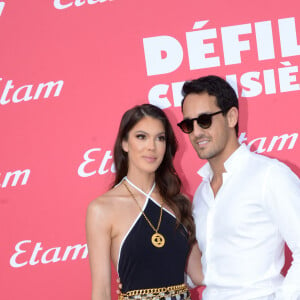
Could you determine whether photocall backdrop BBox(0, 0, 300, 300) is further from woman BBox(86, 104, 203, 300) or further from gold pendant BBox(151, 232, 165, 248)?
gold pendant BBox(151, 232, 165, 248)

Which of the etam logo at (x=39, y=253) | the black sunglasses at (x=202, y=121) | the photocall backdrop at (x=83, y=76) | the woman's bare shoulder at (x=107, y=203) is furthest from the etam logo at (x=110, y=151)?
the black sunglasses at (x=202, y=121)

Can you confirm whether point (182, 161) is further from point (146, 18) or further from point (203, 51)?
point (146, 18)

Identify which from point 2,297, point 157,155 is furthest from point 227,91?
point 2,297

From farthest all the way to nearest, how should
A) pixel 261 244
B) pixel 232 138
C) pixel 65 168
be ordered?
pixel 65 168 < pixel 232 138 < pixel 261 244

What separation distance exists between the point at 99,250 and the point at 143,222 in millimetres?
236

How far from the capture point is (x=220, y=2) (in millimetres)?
2945

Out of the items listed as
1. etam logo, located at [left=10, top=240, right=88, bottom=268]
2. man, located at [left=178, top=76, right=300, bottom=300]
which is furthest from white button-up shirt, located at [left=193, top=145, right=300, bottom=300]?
etam logo, located at [left=10, top=240, right=88, bottom=268]

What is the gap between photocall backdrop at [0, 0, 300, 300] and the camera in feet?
9.63

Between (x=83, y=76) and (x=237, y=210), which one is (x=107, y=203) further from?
(x=83, y=76)

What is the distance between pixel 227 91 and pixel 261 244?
0.66 m

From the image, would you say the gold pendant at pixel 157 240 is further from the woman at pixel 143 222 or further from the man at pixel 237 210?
the man at pixel 237 210

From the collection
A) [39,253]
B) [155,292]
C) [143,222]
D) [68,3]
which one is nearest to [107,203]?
[143,222]

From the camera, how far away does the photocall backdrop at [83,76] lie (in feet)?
9.63

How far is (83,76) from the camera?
294 cm
